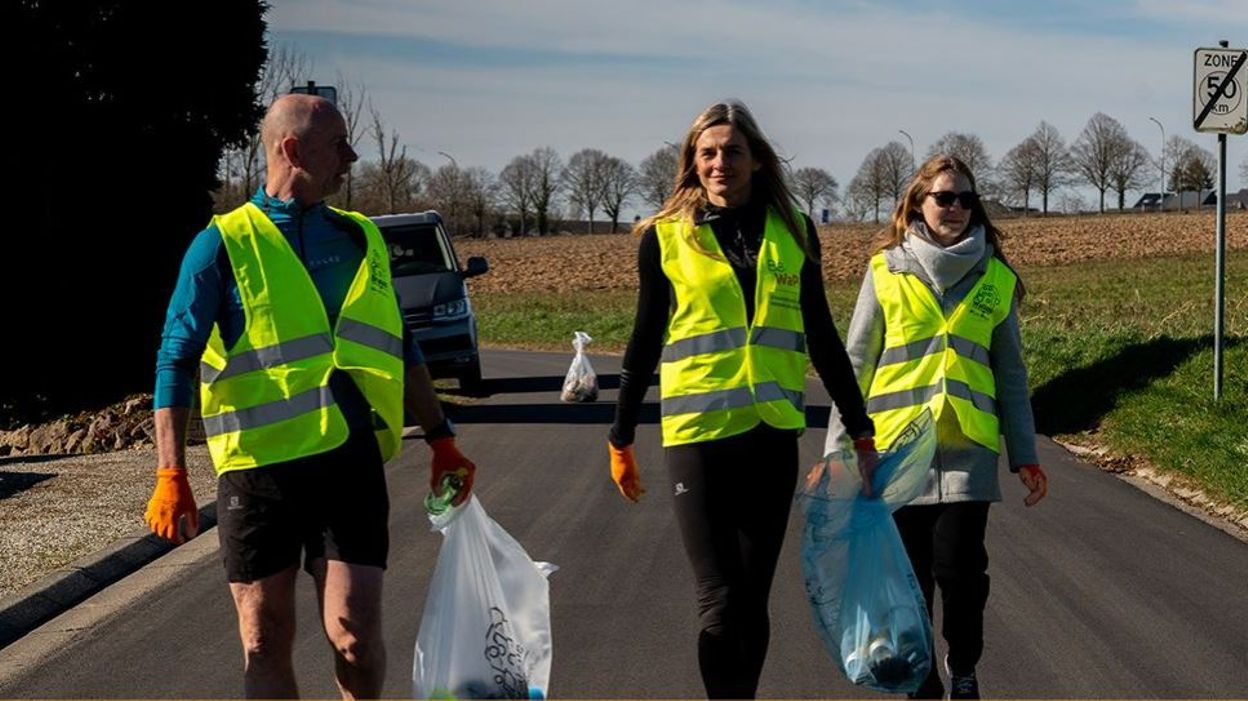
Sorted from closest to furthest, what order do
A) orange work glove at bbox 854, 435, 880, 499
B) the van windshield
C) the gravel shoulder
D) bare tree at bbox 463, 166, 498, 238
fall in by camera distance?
orange work glove at bbox 854, 435, 880, 499 < the gravel shoulder < the van windshield < bare tree at bbox 463, 166, 498, 238

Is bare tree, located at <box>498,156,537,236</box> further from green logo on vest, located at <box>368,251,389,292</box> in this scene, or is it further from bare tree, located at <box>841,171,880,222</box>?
green logo on vest, located at <box>368,251,389,292</box>

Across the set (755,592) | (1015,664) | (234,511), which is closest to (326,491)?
(234,511)

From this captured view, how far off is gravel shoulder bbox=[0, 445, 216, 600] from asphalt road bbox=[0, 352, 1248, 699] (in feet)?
1.91

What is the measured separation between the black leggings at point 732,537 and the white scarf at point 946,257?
1.07m

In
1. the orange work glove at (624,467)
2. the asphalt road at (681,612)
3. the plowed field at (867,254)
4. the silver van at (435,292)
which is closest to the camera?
the orange work glove at (624,467)

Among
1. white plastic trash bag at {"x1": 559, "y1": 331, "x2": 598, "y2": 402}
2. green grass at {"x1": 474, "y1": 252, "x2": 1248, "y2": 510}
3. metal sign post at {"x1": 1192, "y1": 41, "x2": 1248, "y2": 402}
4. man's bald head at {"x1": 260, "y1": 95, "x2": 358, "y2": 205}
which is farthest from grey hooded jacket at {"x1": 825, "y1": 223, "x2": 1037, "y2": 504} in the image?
white plastic trash bag at {"x1": 559, "y1": 331, "x2": 598, "y2": 402}

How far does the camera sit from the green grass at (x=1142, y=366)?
1238 cm

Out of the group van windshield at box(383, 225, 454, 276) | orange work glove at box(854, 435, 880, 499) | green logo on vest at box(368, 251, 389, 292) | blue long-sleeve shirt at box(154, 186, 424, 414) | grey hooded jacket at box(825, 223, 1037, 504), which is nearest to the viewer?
blue long-sleeve shirt at box(154, 186, 424, 414)

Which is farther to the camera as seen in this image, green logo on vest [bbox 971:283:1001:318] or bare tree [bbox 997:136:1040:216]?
bare tree [bbox 997:136:1040:216]

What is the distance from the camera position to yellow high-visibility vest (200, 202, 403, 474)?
14.7ft

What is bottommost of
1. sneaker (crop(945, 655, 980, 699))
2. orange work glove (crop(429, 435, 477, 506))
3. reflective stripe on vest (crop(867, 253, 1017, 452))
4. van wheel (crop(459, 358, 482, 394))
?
sneaker (crop(945, 655, 980, 699))

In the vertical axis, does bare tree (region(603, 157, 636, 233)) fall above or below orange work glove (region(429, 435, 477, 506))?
above

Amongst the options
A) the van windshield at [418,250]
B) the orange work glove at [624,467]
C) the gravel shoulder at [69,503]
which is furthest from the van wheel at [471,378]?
the orange work glove at [624,467]

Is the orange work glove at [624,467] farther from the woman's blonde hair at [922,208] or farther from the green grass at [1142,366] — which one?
the green grass at [1142,366]
